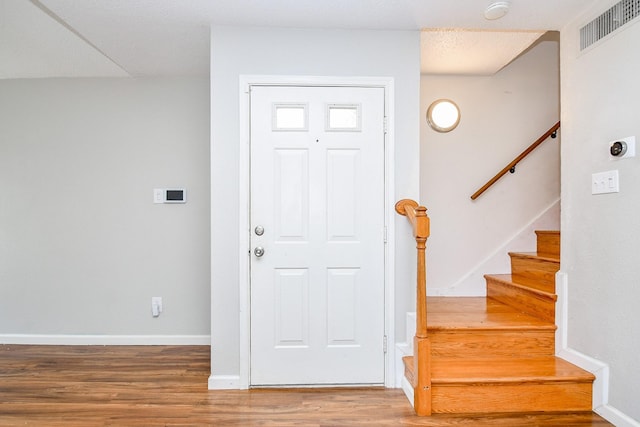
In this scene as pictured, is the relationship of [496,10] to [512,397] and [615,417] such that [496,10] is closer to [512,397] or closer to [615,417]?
[512,397]

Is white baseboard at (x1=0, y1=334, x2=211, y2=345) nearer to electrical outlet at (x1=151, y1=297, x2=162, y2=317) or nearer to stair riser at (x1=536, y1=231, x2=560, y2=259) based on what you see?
electrical outlet at (x1=151, y1=297, x2=162, y2=317)

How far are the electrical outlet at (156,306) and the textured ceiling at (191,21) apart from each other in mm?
1992

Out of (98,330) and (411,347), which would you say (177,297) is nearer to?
(98,330)

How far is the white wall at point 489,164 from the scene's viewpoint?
359 centimetres

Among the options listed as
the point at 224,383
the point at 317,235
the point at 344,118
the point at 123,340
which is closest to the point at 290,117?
the point at 344,118

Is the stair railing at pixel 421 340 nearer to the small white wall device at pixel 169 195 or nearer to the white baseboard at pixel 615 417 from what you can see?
the white baseboard at pixel 615 417

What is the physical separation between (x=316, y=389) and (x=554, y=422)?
1.34 meters

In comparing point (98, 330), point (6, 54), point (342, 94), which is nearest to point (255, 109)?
point (342, 94)

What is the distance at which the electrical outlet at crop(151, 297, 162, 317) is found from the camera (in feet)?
11.4

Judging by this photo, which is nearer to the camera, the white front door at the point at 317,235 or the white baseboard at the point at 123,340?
the white front door at the point at 317,235

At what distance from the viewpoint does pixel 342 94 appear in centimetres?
259

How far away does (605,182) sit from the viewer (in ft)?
7.16

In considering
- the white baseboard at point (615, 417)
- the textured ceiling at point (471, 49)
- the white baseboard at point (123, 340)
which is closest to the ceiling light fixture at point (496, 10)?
the textured ceiling at point (471, 49)

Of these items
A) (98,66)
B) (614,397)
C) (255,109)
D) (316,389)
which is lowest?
(316,389)
